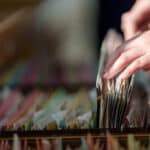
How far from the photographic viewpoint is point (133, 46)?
175 cm

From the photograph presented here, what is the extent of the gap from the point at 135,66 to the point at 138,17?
249 millimetres

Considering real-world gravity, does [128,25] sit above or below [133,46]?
above

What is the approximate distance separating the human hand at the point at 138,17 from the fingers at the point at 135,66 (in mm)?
132

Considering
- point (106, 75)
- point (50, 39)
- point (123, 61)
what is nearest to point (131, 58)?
point (123, 61)

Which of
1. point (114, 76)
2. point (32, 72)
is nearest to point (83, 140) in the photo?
point (114, 76)

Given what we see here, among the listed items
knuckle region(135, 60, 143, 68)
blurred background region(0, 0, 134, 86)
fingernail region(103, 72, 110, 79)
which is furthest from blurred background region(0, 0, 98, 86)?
knuckle region(135, 60, 143, 68)

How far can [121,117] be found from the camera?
1696 millimetres

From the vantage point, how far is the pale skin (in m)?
1.73

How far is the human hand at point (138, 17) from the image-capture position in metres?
1.77

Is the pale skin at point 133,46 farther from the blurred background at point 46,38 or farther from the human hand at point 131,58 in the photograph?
the blurred background at point 46,38

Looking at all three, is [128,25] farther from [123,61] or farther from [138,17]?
[123,61]

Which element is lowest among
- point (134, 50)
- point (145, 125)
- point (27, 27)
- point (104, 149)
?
point (104, 149)

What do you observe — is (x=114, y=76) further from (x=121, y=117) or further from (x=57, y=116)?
(x=57, y=116)

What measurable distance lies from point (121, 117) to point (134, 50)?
13.0 inches
